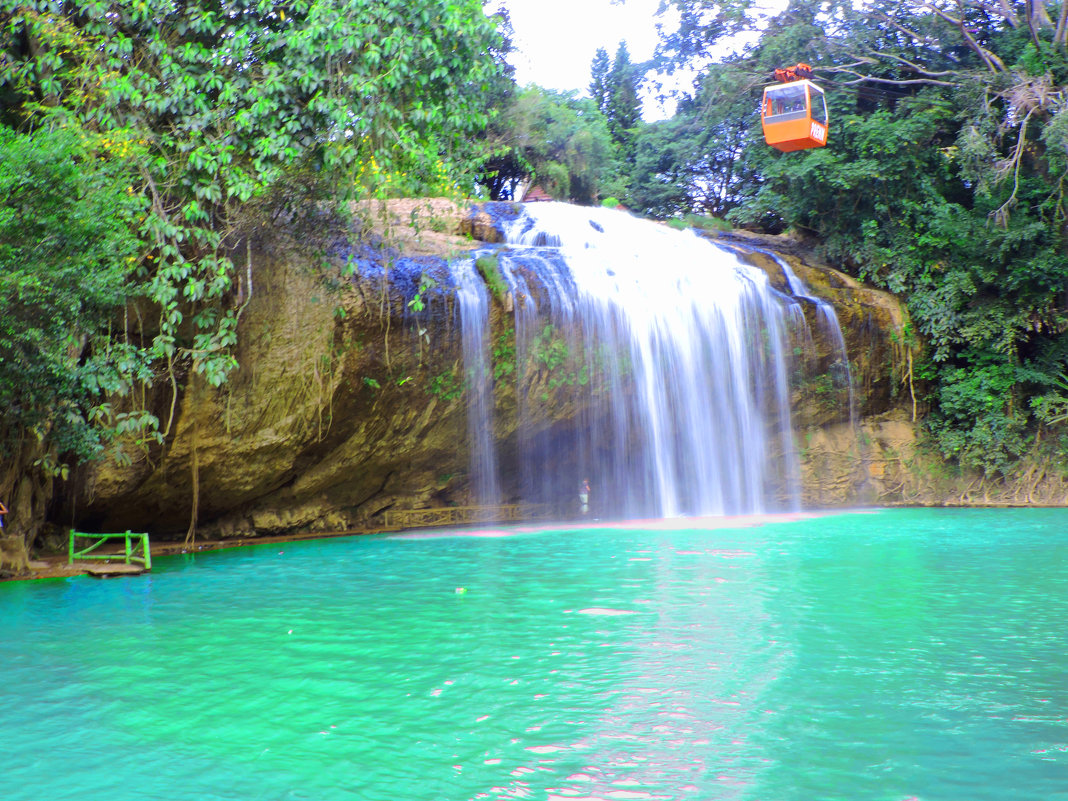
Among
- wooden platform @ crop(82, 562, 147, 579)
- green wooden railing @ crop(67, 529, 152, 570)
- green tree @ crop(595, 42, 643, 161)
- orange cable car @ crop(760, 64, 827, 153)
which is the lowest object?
wooden platform @ crop(82, 562, 147, 579)

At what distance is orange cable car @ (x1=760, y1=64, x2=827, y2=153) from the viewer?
67.9ft

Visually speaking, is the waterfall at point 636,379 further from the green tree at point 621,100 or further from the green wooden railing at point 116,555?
the green tree at point 621,100

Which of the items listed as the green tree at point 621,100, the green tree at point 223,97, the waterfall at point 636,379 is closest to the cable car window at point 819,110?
the waterfall at point 636,379

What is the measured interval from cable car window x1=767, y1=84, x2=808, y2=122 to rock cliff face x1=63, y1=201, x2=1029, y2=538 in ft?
14.4

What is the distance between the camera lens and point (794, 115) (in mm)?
20859

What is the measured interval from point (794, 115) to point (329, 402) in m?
12.4

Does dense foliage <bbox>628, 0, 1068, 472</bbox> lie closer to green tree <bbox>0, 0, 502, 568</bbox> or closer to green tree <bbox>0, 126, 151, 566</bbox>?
green tree <bbox>0, 0, 502, 568</bbox>

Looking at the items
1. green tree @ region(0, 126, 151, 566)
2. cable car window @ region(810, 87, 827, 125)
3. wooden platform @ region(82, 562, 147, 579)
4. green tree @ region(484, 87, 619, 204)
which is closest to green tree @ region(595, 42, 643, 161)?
green tree @ region(484, 87, 619, 204)

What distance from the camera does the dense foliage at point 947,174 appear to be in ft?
73.0

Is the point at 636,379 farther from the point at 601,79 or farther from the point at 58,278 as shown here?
the point at 601,79

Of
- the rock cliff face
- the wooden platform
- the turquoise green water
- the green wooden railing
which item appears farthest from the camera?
the rock cliff face

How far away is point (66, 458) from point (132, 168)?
16.0ft

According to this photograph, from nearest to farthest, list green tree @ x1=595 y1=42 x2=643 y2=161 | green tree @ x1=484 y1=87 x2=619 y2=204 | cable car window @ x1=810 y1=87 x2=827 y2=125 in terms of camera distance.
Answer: cable car window @ x1=810 y1=87 x2=827 y2=125, green tree @ x1=484 y1=87 x2=619 y2=204, green tree @ x1=595 y1=42 x2=643 y2=161

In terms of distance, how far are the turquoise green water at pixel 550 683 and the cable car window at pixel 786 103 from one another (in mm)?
12016
